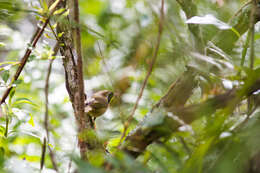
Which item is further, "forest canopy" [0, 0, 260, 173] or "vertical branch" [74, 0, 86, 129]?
Result: "vertical branch" [74, 0, 86, 129]

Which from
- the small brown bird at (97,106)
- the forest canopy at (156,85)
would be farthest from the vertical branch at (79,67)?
the small brown bird at (97,106)

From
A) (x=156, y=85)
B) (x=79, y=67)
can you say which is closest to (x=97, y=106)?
(x=156, y=85)

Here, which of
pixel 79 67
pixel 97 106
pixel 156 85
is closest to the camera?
pixel 79 67

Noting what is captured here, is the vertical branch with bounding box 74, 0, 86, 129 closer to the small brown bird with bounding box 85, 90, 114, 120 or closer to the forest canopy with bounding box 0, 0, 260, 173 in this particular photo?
the forest canopy with bounding box 0, 0, 260, 173

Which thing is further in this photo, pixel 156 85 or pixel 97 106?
pixel 97 106

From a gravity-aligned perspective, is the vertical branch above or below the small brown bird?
above

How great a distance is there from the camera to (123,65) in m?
0.74

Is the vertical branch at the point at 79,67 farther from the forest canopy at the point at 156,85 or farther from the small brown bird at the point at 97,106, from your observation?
the small brown bird at the point at 97,106

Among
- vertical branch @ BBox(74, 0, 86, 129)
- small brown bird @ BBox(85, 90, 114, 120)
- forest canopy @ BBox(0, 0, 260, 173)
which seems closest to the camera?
forest canopy @ BBox(0, 0, 260, 173)

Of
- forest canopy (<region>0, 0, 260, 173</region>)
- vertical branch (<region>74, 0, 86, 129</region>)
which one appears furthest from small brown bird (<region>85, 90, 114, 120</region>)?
vertical branch (<region>74, 0, 86, 129</region>)

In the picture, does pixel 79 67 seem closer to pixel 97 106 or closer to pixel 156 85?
pixel 156 85

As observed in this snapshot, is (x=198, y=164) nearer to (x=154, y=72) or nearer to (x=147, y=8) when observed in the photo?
(x=154, y=72)

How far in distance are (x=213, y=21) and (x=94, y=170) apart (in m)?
0.37

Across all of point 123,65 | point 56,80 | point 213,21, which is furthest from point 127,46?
point 56,80
